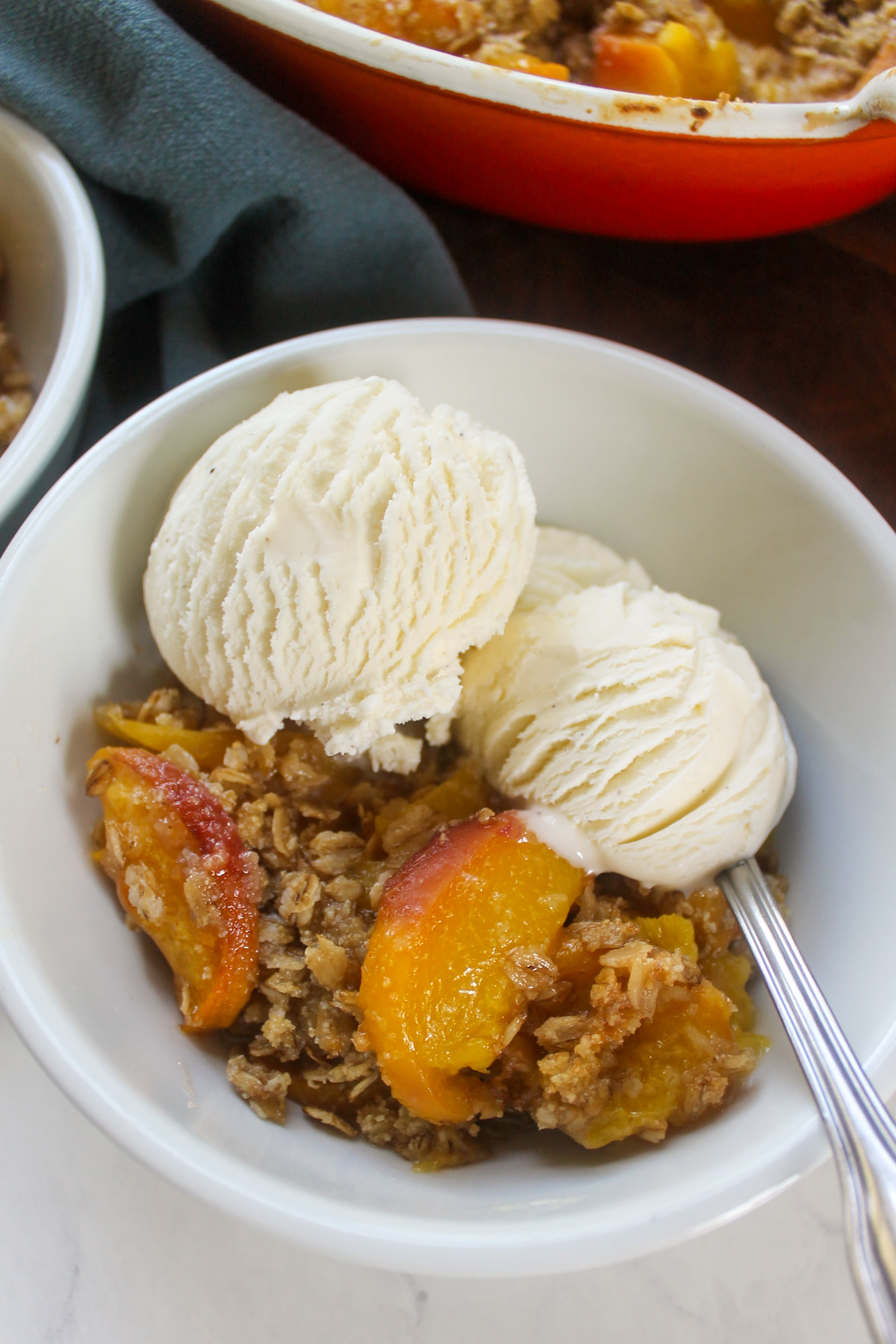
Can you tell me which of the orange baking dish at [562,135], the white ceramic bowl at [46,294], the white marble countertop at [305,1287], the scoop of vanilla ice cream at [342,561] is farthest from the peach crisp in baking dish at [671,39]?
the white marble countertop at [305,1287]

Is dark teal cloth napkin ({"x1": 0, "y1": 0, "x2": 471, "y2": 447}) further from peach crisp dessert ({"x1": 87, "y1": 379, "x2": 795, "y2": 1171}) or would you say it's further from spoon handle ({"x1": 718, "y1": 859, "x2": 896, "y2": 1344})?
spoon handle ({"x1": 718, "y1": 859, "x2": 896, "y2": 1344})

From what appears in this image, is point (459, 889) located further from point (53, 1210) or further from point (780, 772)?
point (53, 1210)

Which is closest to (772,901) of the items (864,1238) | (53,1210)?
(864,1238)

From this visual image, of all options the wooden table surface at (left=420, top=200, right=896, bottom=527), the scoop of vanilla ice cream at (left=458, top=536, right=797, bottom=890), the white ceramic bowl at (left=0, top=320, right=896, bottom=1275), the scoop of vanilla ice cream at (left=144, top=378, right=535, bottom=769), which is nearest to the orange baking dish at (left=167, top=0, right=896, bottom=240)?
the wooden table surface at (left=420, top=200, right=896, bottom=527)

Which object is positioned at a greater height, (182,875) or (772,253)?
(772,253)

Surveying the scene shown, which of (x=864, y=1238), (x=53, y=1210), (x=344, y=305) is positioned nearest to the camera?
(x=864, y=1238)

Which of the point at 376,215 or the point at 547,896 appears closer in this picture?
the point at 547,896

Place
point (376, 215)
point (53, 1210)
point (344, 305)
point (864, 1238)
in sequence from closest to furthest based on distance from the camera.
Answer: point (864, 1238) → point (53, 1210) → point (376, 215) → point (344, 305)

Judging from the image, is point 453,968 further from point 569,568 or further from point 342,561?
point 569,568
